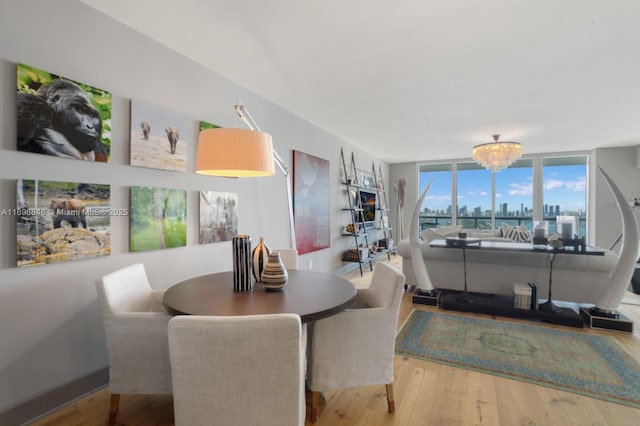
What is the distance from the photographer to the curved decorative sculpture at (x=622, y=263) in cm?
295

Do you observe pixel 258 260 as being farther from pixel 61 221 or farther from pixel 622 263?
pixel 622 263

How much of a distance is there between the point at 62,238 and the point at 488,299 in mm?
4209

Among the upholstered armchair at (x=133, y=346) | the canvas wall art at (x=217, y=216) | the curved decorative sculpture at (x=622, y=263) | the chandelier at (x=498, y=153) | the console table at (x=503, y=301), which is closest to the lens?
the upholstered armchair at (x=133, y=346)

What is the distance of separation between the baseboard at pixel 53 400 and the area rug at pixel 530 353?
2.19 meters

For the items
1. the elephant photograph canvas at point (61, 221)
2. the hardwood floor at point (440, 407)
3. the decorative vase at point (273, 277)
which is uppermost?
the elephant photograph canvas at point (61, 221)

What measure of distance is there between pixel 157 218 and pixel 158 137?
61 centimetres

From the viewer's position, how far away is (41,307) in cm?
173

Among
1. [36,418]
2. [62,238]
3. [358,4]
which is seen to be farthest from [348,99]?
[36,418]

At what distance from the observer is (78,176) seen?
6.09 feet

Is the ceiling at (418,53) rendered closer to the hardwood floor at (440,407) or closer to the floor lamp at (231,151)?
the floor lamp at (231,151)

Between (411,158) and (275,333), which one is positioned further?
(411,158)

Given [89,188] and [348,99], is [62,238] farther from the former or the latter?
[348,99]

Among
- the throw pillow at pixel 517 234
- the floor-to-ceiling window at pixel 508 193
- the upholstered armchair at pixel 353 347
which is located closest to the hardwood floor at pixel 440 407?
the upholstered armchair at pixel 353 347

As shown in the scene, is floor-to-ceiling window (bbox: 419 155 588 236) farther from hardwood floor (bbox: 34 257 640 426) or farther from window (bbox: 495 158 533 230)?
hardwood floor (bbox: 34 257 640 426)
